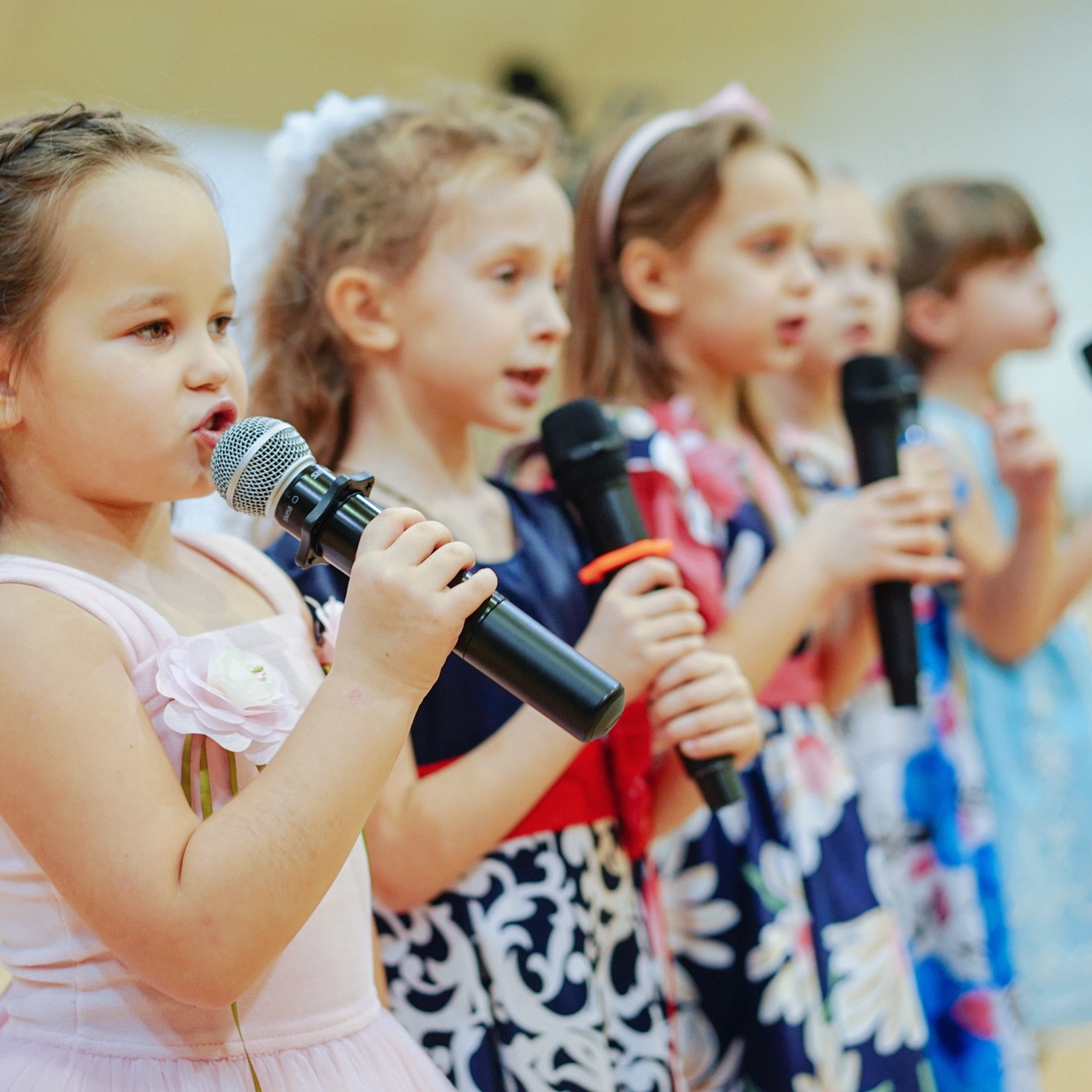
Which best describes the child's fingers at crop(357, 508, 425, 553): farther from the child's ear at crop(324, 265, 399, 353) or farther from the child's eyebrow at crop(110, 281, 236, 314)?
the child's ear at crop(324, 265, 399, 353)

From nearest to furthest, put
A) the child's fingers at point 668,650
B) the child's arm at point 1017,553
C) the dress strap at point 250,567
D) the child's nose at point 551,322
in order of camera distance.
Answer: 1. the dress strap at point 250,567
2. the child's fingers at point 668,650
3. the child's nose at point 551,322
4. the child's arm at point 1017,553

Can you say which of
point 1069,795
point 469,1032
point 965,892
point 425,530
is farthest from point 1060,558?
point 425,530

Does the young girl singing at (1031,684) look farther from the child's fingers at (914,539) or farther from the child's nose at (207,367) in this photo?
the child's nose at (207,367)

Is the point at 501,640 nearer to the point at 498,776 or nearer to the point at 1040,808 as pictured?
the point at 498,776

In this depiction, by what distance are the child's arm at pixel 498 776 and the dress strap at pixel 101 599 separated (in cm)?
26

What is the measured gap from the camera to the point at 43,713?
2.12ft

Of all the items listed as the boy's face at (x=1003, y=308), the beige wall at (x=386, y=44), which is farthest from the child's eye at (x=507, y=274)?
the boy's face at (x=1003, y=308)

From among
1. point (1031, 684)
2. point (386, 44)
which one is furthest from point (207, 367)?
point (386, 44)

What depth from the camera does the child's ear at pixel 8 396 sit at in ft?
2.32

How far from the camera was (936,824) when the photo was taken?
164 cm

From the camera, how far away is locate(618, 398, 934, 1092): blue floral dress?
3.83 feet

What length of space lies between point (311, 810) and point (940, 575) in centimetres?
85

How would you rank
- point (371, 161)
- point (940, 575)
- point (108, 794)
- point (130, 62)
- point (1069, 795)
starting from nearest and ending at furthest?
1. point (108, 794)
2. point (371, 161)
3. point (940, 575)
4. point (1069, 795)
5. point (130, 62)

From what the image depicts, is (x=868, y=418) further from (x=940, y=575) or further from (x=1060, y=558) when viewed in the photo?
(x=1060, y=558)
